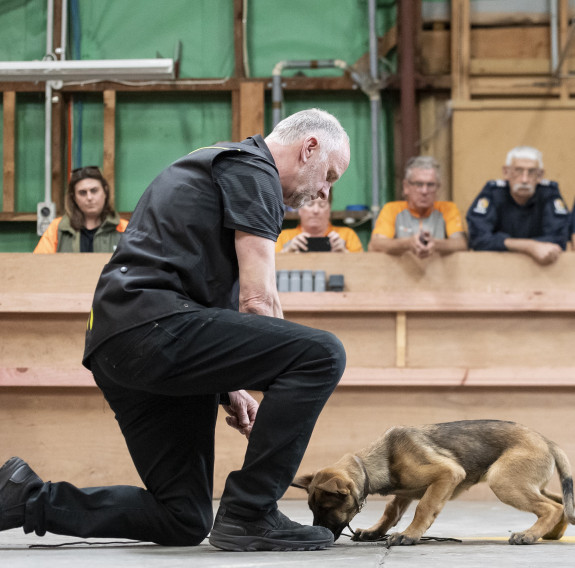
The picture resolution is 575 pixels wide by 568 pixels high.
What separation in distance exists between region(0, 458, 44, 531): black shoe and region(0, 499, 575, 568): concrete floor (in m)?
0.11

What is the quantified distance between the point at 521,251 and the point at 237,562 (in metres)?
3.41

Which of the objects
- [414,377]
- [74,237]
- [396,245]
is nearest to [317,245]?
[396,245]

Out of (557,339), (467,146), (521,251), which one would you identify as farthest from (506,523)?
(467,146)

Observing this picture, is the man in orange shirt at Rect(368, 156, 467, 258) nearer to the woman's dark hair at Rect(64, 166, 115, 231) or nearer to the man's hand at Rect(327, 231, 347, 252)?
the man's hand at Rect(327, 231, 347, 252)

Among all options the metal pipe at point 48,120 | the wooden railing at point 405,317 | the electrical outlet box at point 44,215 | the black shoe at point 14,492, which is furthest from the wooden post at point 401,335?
the metal pipe at point 48,120

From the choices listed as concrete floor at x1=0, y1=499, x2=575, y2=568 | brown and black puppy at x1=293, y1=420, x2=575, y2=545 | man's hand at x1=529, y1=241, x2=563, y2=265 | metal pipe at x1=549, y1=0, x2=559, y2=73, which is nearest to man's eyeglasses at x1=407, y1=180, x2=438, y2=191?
man's hand at x1=529, y1=241, x2=563, y2=265

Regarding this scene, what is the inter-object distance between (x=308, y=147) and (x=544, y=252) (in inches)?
107

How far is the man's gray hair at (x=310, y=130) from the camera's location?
3025mm

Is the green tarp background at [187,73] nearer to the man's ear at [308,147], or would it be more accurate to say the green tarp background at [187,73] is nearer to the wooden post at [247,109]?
the wooden post at [247,109]

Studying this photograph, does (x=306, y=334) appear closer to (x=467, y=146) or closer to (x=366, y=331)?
(x=366, y=331)

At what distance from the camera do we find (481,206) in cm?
596

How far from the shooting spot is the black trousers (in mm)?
2771

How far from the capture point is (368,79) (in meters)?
8.54

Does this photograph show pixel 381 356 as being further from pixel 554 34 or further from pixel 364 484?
pixel 554 34
